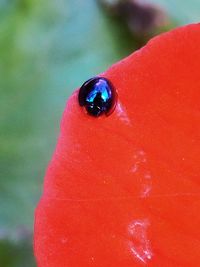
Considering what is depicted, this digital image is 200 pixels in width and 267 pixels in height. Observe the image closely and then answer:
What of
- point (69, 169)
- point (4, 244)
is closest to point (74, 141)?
point (69, 169)

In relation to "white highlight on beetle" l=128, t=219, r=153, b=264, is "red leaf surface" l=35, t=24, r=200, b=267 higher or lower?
higher

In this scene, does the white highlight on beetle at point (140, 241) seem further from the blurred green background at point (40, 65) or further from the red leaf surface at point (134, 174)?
the blurred green background at point (40, 65)

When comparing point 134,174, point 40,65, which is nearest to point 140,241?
point 134,174

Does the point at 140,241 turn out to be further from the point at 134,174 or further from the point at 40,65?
the point at 40,65

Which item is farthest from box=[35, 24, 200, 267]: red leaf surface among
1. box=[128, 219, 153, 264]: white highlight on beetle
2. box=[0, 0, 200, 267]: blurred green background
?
box=[0, 0, 200, 267]: blurred green background

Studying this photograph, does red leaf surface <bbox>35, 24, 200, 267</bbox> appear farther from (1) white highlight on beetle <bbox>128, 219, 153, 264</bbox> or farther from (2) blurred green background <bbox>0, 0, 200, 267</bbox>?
(2) blurred green background <bbox>0, 0, 200, 267</bbox>

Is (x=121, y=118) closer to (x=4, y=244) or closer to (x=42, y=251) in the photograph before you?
(x=42, y=251)
